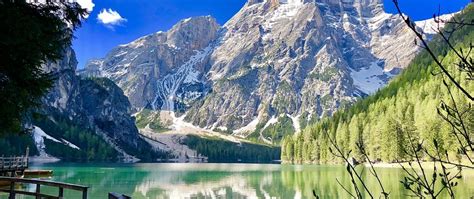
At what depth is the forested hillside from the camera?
8050cm

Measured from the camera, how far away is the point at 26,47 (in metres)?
13.7

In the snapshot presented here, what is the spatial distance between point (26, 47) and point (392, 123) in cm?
9674

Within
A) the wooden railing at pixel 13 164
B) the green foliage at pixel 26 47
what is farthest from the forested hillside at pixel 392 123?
the wooden railing at pixel 13 164

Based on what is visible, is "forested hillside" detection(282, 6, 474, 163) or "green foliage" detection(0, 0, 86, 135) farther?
"forested hillside" detection(282, 6, 474, 163)

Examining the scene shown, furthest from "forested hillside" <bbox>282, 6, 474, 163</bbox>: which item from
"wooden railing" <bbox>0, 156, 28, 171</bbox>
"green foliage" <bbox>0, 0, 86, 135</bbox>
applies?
"wooden railing" <bbox>0, 156, 28, 171</bbox>

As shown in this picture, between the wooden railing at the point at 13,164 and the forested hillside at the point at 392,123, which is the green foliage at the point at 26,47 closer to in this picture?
the forested hillside at the point at 392,123

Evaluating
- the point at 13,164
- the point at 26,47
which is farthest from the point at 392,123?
the point at 26,47

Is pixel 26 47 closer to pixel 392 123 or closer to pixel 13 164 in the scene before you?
pixel 13 164

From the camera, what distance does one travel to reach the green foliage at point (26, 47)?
13070mm

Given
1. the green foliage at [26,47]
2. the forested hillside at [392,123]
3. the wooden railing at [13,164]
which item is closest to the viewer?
the green foliage at [26,47]

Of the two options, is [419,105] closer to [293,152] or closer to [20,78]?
[293,152]

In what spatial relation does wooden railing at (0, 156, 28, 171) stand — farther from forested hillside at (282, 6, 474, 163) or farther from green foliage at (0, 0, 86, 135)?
green foliage at (0, 0, 86, 135)

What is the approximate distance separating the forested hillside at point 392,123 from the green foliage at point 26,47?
33407mm

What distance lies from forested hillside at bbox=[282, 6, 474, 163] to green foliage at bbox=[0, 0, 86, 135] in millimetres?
33407
